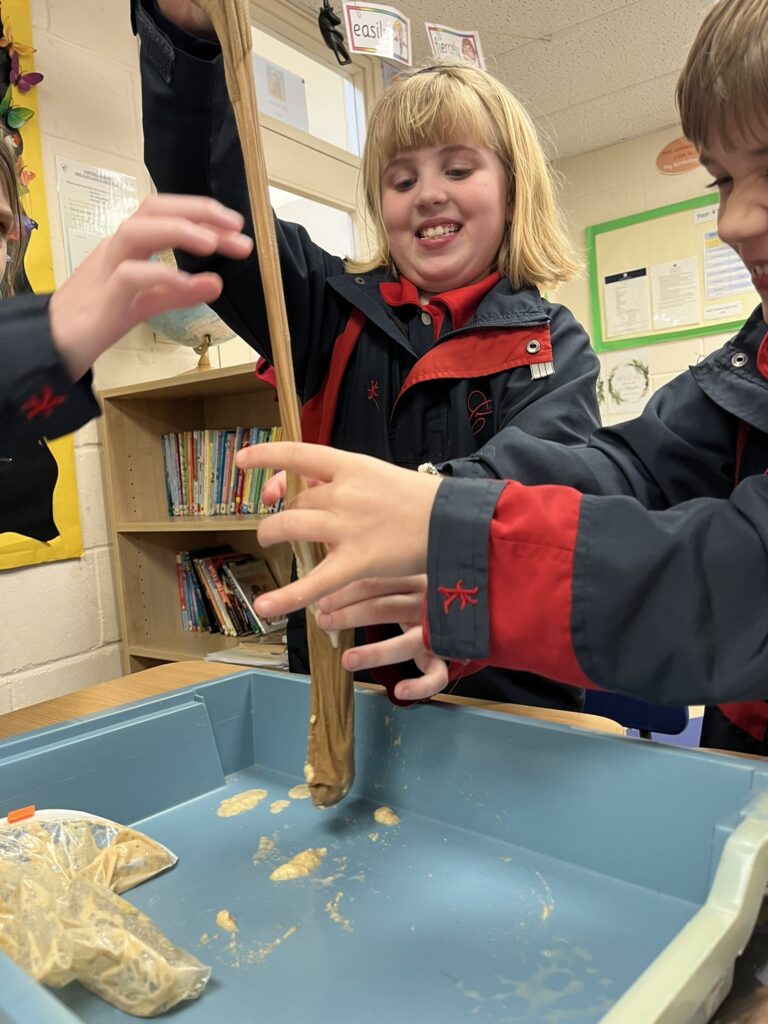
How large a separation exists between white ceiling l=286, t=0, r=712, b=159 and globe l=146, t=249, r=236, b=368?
37.6 inches

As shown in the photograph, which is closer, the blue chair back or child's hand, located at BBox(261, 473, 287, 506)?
child's hand, located at BBox(261, 473, 287, 506)

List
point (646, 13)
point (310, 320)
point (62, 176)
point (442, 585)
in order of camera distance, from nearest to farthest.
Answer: point (442, 585), point (310, 320), point (62, 176), point (646, 13)

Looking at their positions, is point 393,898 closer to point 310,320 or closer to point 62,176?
point 310,320

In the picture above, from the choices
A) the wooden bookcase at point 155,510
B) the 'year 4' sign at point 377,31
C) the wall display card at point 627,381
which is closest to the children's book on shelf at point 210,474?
the wooden bookcase at point 155,510

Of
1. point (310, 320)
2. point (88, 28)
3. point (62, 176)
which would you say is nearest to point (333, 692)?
point (310, 320)

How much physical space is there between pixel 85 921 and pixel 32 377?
31 cm

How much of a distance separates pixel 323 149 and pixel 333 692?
2192 mm

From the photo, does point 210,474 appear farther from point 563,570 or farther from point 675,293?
point 675,293

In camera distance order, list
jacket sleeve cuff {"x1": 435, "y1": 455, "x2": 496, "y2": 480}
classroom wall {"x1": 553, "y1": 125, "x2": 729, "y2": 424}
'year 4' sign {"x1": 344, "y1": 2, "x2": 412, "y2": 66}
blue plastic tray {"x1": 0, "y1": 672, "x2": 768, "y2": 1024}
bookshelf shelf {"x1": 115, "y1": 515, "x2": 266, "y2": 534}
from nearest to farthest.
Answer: blue plastic tray {"x1": 0, "y1": 672, "x2": 768, "y2": 1024} < jacket sleeve cuff {"x1": 435, "y1": 455, "x2": 496, "y2": 480} < 'year 4' sign {"x1": 344, "y1": 2, "x2": 412, "y2": 66} < bookshelf shelf {"x1": 115, "y1": 515, "x2": 266, "y2": 534} < classroom wall {"x1": 553, "y1": 125, "x2": 729, "y2": 424}

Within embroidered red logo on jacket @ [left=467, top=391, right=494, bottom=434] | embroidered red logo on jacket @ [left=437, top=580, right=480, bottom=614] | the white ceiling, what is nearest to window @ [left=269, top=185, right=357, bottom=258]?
the white ceiling

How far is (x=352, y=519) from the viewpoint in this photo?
418mm

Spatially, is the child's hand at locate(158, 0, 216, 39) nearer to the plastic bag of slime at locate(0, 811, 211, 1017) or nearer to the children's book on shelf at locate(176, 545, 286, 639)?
the plastic bag of slime at locate(0, 811, 211, 1017)

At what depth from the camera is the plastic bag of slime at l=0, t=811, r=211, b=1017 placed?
1.30ft

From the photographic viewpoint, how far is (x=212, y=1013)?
1.29 ft
